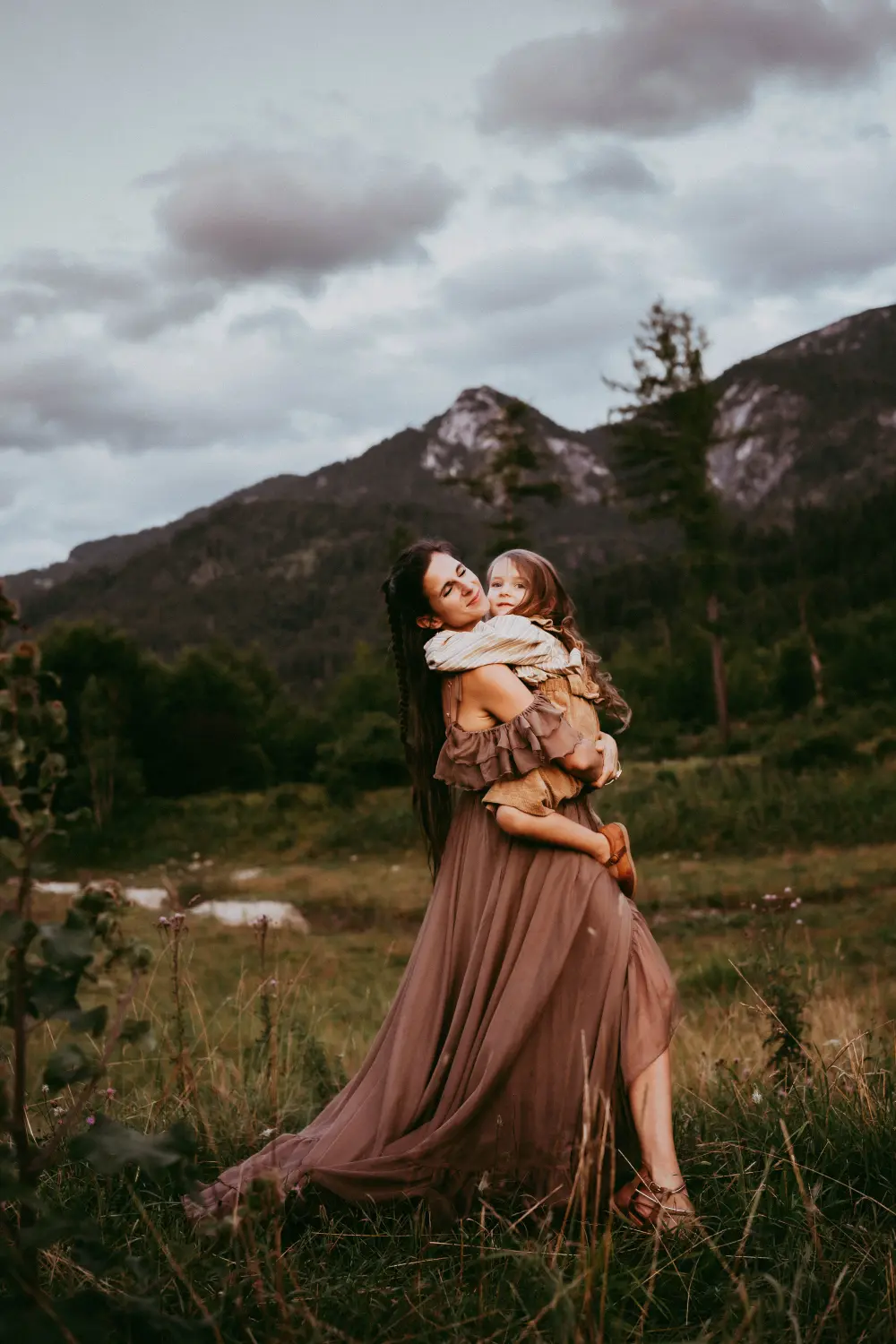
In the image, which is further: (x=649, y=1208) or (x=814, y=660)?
(x=814, y=660)

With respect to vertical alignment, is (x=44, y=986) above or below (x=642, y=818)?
above

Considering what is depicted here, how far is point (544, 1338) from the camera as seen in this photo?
239 centimetres

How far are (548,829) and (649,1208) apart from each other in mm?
1117

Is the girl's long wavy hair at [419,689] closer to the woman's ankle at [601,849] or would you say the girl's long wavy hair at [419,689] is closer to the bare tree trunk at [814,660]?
the woman's ankle at [601,849]

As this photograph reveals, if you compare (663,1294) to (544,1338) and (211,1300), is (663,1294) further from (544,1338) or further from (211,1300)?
(211,1300)

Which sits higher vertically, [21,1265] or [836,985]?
[21,1265]

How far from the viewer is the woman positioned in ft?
10.4

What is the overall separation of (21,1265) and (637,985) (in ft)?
6.23

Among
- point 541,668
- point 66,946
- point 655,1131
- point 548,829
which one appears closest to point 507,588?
point 541,668

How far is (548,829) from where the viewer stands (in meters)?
3.30

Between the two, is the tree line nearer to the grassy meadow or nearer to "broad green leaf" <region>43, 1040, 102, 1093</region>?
the grassy meadow

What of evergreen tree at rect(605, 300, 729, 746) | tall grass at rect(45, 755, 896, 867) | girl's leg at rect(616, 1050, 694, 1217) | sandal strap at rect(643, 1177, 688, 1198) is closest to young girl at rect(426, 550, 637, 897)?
girl's leg at rect(616, 1050, 694, 1217)

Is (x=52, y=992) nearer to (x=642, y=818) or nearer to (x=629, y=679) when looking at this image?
(x=642, y=818)

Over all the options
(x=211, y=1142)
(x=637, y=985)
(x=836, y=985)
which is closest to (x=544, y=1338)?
(x=637, y=985)
